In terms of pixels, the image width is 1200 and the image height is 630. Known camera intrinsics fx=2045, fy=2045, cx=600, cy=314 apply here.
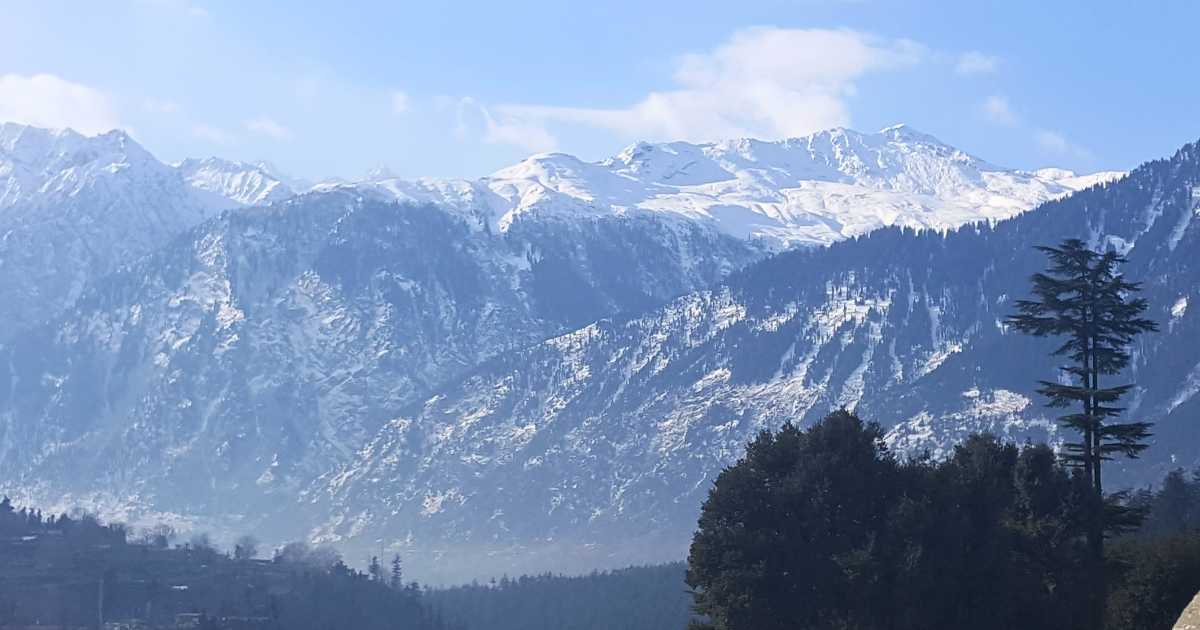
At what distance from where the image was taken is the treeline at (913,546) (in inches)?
4218

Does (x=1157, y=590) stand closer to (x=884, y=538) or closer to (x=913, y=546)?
(x=913, y=546)

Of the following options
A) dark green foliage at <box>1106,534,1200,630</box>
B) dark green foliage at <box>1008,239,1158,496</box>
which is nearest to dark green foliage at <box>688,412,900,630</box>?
dark green foliage at <box>1008,239,1158,496</box>

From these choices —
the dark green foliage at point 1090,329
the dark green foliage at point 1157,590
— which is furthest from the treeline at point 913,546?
the dark green foliage at point 1090,329

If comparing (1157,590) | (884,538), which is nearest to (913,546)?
(884,538)

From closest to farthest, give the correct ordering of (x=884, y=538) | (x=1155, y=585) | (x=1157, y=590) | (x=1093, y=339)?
(x=1155, y=585) < (x=1157, y=590) < (x=884, y=538) < (x=1093, y=339)

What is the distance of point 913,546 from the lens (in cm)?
10781

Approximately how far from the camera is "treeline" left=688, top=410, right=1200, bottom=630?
351 feet

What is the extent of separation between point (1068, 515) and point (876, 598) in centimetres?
1242

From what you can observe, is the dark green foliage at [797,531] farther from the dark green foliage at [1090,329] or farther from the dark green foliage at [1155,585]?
the dark green foliage at [1155,585]

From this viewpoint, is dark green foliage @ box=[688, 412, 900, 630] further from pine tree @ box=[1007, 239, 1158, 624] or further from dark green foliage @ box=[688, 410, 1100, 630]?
pine tree @ box=[1007, 239, 1158, 624]

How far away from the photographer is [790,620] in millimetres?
111062

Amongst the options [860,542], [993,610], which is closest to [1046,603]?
[993,610]

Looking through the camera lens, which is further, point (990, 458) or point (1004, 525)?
point (990, 458)

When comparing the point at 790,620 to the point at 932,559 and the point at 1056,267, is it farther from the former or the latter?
the point at 1056,267
